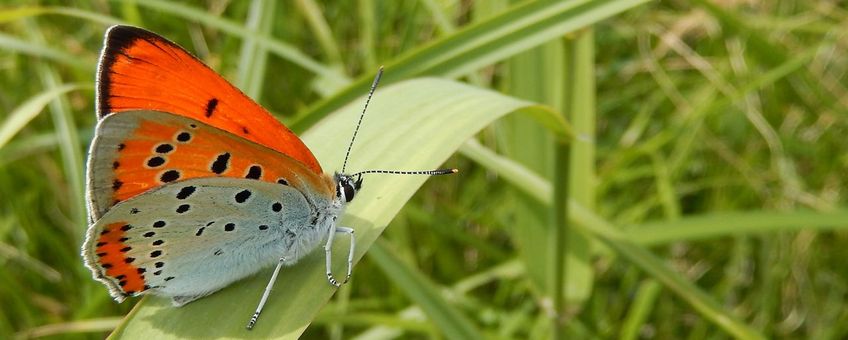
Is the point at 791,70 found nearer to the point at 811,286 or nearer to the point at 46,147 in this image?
the point at 811,286

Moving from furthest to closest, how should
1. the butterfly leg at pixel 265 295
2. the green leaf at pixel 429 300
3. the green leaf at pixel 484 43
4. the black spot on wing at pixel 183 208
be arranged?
the green leaf at pixel 429 300 < the green leaf at pixel 484 43 < the black spot on wing at pixel 183 208 < the butterfly leg at pixel 265 295

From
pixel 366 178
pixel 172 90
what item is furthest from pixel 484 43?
pixel 172 90

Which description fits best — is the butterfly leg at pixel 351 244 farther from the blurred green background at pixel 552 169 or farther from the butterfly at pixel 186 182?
the blurred green background at pixel 552 169

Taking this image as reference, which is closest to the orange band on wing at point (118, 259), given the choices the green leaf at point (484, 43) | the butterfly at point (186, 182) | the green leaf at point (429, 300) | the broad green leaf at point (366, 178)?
the butterfly at point (186, 182)

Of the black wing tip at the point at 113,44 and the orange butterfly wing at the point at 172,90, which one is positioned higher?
the black wing tip at the point at 113,44

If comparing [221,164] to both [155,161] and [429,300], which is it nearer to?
[155,161]

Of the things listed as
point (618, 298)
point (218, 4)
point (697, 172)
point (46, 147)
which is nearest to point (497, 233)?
point (618, 298)

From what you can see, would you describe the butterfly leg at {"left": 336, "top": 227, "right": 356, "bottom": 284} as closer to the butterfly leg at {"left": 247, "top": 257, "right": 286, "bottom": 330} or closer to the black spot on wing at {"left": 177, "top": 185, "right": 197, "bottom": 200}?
the butterfly leg at {"left": 247, "top": 257, "right": 286, "bottom": 330}
